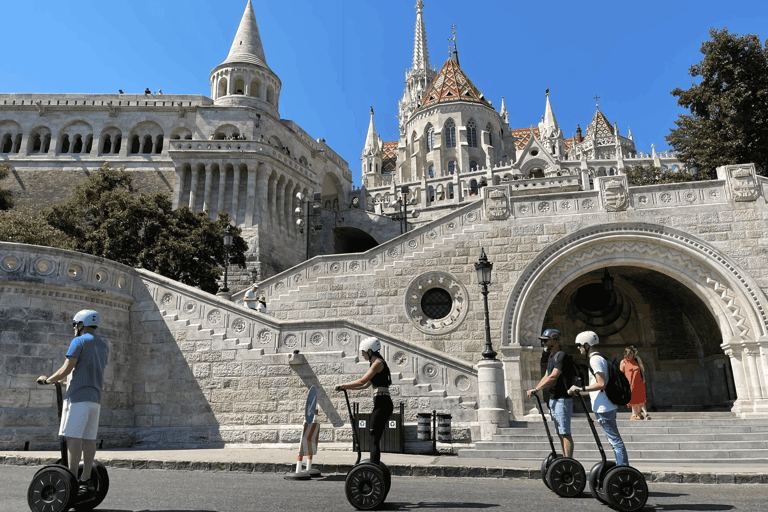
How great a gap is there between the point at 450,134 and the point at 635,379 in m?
52.1

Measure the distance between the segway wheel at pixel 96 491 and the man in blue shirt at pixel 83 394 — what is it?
7 cm

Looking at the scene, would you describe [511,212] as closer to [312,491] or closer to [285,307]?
[285,307]

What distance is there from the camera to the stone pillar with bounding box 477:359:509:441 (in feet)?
35.9

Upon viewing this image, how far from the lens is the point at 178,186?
1344 inches

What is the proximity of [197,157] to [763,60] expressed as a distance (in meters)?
29.5

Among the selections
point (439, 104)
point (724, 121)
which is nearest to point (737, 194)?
point (724, 121)

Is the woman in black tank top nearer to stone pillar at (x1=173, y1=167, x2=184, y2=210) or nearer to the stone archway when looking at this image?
the stone archway

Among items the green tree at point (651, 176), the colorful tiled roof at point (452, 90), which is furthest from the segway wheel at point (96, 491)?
the colorful tiled roof at point (452, 90)

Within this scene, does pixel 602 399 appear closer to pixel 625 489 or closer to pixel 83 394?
pixel 625 489

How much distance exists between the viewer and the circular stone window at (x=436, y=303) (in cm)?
1666

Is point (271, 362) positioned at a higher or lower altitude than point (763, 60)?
lower

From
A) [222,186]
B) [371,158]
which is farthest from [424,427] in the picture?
[371,158]

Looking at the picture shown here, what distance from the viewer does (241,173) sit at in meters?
33.9

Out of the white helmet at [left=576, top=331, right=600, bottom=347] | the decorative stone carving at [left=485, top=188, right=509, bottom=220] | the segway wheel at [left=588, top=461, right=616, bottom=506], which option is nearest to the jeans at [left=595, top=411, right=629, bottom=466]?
the segway wheel at [left=588, top=461, right=616, bottom=506]
